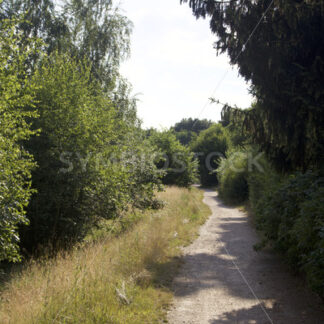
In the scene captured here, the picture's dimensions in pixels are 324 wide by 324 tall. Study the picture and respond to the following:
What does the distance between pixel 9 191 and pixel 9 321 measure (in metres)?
2.88

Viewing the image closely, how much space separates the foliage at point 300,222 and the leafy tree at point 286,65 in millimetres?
1559

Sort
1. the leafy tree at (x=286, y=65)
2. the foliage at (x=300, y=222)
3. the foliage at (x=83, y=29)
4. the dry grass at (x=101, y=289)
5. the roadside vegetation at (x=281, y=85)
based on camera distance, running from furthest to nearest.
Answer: the foliage at (x=83, y=29) < the leafy tree at (x=286, y=65) < the roadside vegetation at (x=281, y=85) < the foliage at (x=300, y=222) < the dry grass at (x=101, y=289)

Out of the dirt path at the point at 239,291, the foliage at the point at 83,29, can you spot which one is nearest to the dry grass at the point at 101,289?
the dirt path at the point at 239,291

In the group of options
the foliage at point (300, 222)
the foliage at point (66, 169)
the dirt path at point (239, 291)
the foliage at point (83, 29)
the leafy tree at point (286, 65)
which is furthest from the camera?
the foliage at point (83, 29)

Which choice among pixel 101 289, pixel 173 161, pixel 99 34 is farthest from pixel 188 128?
pixel 101 289

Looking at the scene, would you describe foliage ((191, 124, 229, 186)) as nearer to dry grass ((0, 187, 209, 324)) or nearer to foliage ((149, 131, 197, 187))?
foliage ((149, 131, 197, 187))

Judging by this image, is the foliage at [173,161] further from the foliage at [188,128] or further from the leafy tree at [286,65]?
the foliage at [188,128]

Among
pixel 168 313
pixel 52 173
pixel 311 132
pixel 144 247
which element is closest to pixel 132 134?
pixel 52 173

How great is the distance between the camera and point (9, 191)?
6.63 meters

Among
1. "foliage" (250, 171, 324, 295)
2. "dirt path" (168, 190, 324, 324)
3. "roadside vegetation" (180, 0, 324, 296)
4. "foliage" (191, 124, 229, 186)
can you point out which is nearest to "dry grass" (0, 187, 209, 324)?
"dirt path" (168, 190, 324, 324)

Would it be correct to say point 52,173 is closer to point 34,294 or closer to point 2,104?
point 2,104

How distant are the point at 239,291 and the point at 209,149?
5669cm

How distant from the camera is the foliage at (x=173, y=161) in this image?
31156 millimetres

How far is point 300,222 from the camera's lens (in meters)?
5.89
